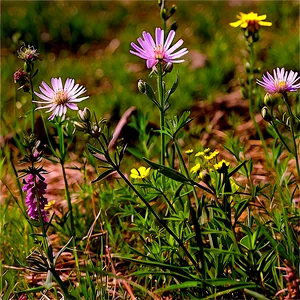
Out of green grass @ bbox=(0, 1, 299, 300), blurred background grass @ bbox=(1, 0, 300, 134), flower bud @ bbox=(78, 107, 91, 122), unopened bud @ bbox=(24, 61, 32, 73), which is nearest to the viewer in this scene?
flower bud @ bbox=(78, 107, 91, 122)

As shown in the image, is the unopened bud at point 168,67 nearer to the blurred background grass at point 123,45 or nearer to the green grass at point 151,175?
the green grass at point 151,175

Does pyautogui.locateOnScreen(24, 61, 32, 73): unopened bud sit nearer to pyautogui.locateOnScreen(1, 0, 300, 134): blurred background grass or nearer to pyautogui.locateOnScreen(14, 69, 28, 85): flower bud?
pyautogui.locateOnScreen(14, 69, 28, 85): flower bud

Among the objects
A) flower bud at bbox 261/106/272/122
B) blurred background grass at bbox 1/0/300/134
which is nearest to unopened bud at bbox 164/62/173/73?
flower bud at bbox 261/106/272/122

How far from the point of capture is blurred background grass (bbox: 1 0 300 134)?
3438mm

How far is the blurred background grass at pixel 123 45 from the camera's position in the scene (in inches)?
135

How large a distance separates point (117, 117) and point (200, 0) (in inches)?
83.5

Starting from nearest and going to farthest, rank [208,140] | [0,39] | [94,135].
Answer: [94,135], [208,140], [0,39]

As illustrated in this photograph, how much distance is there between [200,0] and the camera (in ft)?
16.6

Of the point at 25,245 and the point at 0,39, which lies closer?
the point at 25,245

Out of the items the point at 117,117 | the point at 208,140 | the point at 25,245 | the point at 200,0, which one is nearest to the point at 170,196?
the point at 25,245

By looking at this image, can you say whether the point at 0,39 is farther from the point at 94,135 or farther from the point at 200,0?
the point at 94,135

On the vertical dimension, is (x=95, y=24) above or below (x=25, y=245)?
above

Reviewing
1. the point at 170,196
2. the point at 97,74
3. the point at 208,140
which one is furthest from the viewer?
the point at 97,74

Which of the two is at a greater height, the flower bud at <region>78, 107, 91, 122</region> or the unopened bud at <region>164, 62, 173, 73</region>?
the unopened bud at <region>164, 62, 173, 73</region>
